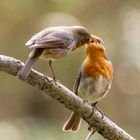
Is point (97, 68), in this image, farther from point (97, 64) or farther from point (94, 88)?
point (94, 88)

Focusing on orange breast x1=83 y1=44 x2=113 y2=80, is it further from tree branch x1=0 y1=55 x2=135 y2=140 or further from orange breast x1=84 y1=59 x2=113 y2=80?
tree branch x1=0 y1=55 x2=135 y2=140

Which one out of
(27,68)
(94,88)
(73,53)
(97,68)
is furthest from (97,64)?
(73,53)

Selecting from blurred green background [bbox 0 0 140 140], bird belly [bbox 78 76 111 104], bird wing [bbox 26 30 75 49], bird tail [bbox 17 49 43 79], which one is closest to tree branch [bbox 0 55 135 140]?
bird tail [bbox 17 49 43 79]

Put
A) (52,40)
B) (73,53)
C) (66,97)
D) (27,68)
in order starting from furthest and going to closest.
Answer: (73,53) < (52,40) < (66,97) < (27,68)

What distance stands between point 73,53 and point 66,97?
4501 mm

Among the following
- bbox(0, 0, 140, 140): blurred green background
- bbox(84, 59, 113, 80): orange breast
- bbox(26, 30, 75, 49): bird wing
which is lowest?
bbox(0, 0, 140, 140): blurred green background

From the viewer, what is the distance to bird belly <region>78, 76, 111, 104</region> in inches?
211

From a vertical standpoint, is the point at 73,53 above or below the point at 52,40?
below

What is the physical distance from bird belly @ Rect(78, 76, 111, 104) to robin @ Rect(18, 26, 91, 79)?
1.46ft

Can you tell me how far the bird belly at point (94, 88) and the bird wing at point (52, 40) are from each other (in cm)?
61

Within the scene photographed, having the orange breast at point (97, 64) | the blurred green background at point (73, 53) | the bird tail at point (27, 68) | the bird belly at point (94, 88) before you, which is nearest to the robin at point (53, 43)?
the bird tail at point (27, 68)

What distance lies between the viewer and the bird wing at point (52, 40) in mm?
4418

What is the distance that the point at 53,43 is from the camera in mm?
4613

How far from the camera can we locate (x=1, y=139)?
7.09 meters
